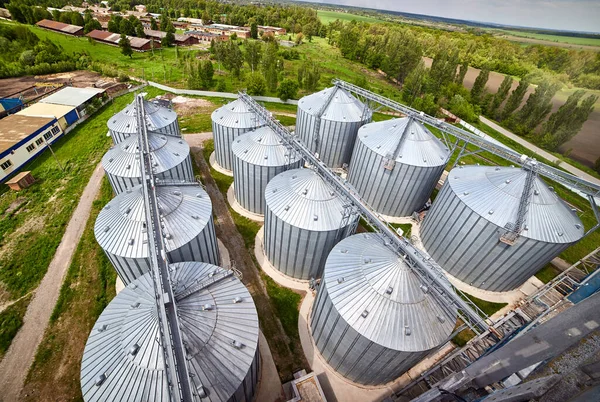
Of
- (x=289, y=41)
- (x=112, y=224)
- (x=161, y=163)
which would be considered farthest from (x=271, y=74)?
(x=289, y=41)

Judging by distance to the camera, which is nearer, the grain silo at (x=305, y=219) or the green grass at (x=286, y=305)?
the grain silo at (x=305, y=219)

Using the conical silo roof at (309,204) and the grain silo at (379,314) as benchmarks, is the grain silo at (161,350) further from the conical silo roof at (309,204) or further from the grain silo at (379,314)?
the conical silo roof at (309,204)

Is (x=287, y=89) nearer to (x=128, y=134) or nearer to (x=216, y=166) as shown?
(x=216, y=166)

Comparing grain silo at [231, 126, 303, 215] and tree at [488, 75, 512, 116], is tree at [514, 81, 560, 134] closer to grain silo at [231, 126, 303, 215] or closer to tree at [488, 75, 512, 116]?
tree at [488, 75, 512, 116]

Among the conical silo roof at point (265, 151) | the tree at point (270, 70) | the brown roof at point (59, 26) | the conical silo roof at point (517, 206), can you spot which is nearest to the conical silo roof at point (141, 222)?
the conical silo roof at point (265, 151)

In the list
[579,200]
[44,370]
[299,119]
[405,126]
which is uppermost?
[405,126]

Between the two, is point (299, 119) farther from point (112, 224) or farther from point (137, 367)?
point (137, 367)
